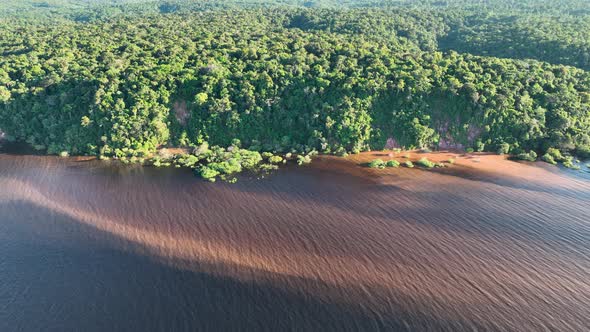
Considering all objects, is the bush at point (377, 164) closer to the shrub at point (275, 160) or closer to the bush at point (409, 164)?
the bush at point (409, 164)

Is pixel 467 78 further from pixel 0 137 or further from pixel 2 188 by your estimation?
pixel 0 137

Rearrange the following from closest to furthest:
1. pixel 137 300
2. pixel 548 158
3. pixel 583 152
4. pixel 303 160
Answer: pixel 137 300 → pixel 548 158 → pixel 303 160 → pixel 583 152

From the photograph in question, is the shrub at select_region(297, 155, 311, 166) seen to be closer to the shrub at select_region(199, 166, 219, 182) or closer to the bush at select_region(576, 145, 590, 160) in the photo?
the shrub at select_region(199, 166, 219, 182)

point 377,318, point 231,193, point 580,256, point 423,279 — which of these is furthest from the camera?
point 231,193

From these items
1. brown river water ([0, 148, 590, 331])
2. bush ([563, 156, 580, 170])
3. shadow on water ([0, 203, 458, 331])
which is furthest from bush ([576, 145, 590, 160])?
shadow on water ([0, 203, 458, 331])

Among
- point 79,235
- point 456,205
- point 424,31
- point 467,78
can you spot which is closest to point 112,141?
point 79,235

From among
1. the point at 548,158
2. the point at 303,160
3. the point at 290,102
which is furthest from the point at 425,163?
the point at 290,102

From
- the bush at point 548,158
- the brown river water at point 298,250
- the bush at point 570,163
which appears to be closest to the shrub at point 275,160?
the brown river water at point 298,250

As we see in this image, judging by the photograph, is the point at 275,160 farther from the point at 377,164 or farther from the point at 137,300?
the point at 137,300
